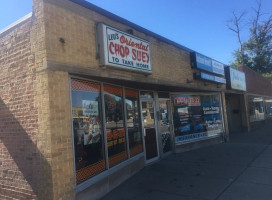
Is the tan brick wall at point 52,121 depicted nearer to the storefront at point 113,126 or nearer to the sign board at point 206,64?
the storefront at point 113,126

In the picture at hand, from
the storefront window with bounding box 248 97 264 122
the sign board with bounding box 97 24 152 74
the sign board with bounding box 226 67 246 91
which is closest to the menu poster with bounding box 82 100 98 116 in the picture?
the sign board with bounding box 97 24 152 74

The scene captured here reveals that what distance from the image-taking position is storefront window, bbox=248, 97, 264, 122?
1743 centimetres

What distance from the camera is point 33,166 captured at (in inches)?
162

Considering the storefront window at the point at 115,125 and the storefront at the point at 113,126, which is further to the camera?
the storefront window at the point at 115,125

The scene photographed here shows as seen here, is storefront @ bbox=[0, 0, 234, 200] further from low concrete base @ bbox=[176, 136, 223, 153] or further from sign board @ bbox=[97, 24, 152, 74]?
low concrete base @ bbox=[176, 136, 223, 153]

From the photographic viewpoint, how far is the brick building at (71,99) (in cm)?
407

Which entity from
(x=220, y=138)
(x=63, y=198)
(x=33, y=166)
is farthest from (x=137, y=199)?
(x=220, y=138)

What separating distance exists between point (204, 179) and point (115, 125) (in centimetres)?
258

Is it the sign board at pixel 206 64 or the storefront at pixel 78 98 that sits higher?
the sign board at pixel 206 64

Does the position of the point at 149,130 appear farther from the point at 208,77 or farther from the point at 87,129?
the point at 208,77

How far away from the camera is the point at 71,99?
4.53m

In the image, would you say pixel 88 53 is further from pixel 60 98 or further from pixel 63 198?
pixel 63 198

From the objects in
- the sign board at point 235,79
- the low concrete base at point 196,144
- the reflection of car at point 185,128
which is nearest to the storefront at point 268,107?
the sign board at point 235,79

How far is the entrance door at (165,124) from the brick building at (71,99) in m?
1.38
